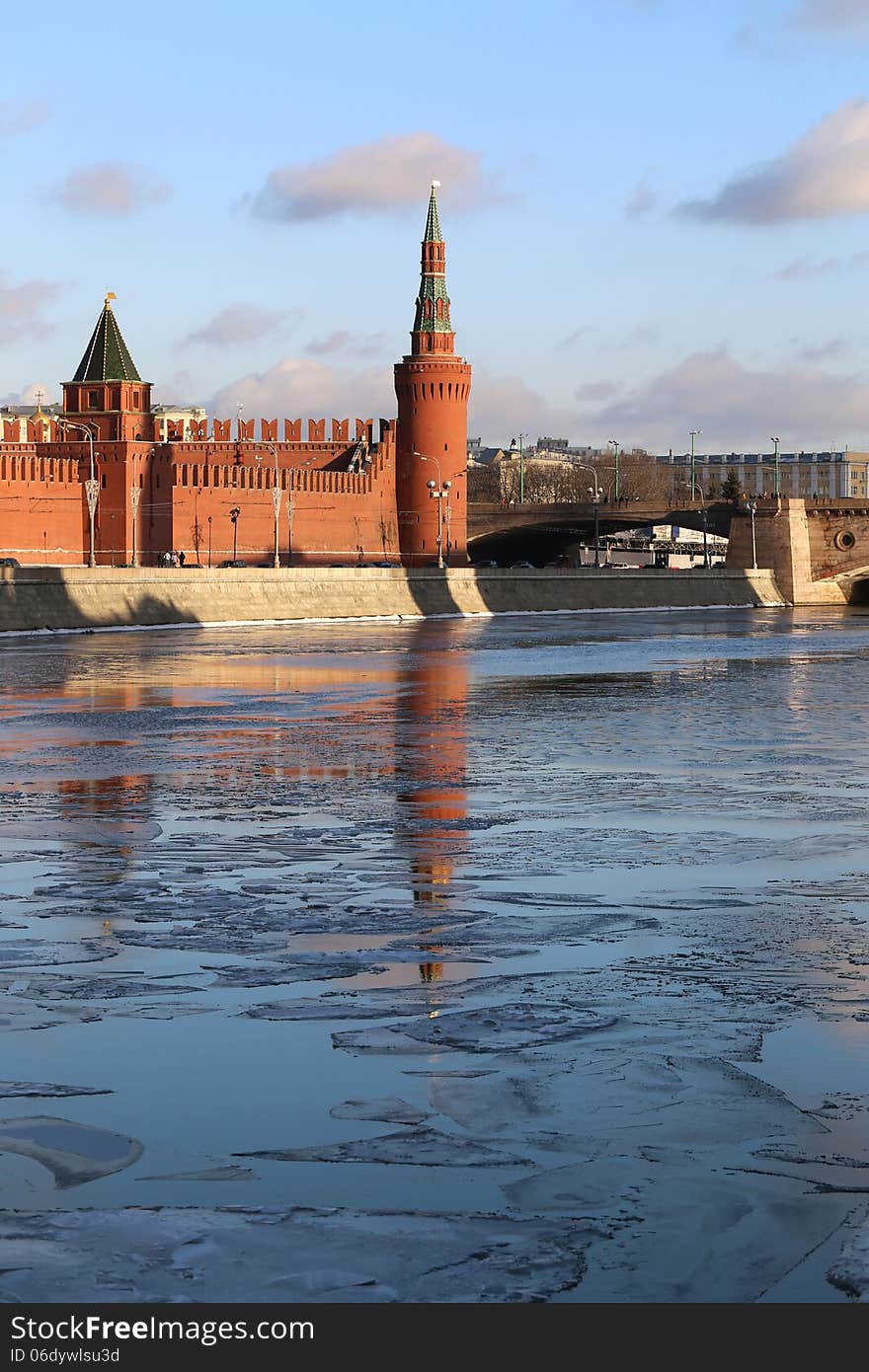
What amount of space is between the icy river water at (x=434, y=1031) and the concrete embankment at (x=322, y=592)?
29.0 m

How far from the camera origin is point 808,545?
82.9m

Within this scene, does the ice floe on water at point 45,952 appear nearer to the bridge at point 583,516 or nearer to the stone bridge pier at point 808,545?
the stone bridge pier at point 808,545

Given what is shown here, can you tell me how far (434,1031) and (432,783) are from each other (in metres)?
8.45

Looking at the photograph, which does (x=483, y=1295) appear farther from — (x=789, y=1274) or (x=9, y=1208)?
(x=9, y=1208)

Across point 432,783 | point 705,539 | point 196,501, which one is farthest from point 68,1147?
point 705,539

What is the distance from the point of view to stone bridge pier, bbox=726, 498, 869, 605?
266 ft

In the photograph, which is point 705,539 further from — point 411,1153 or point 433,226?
point 411,1153

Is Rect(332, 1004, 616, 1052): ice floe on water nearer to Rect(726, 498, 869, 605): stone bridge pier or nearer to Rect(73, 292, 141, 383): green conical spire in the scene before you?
Rect(726, 498, 869, 605): stone bridge pier

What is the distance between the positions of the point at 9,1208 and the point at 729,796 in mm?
9849

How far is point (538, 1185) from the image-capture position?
16.6ft

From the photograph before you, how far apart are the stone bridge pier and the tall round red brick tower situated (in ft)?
45.8

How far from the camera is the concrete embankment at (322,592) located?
45.1 meters

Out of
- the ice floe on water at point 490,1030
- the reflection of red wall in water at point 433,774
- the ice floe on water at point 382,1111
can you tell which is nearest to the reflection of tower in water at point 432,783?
the reflection of red wall in water at point 433,774
